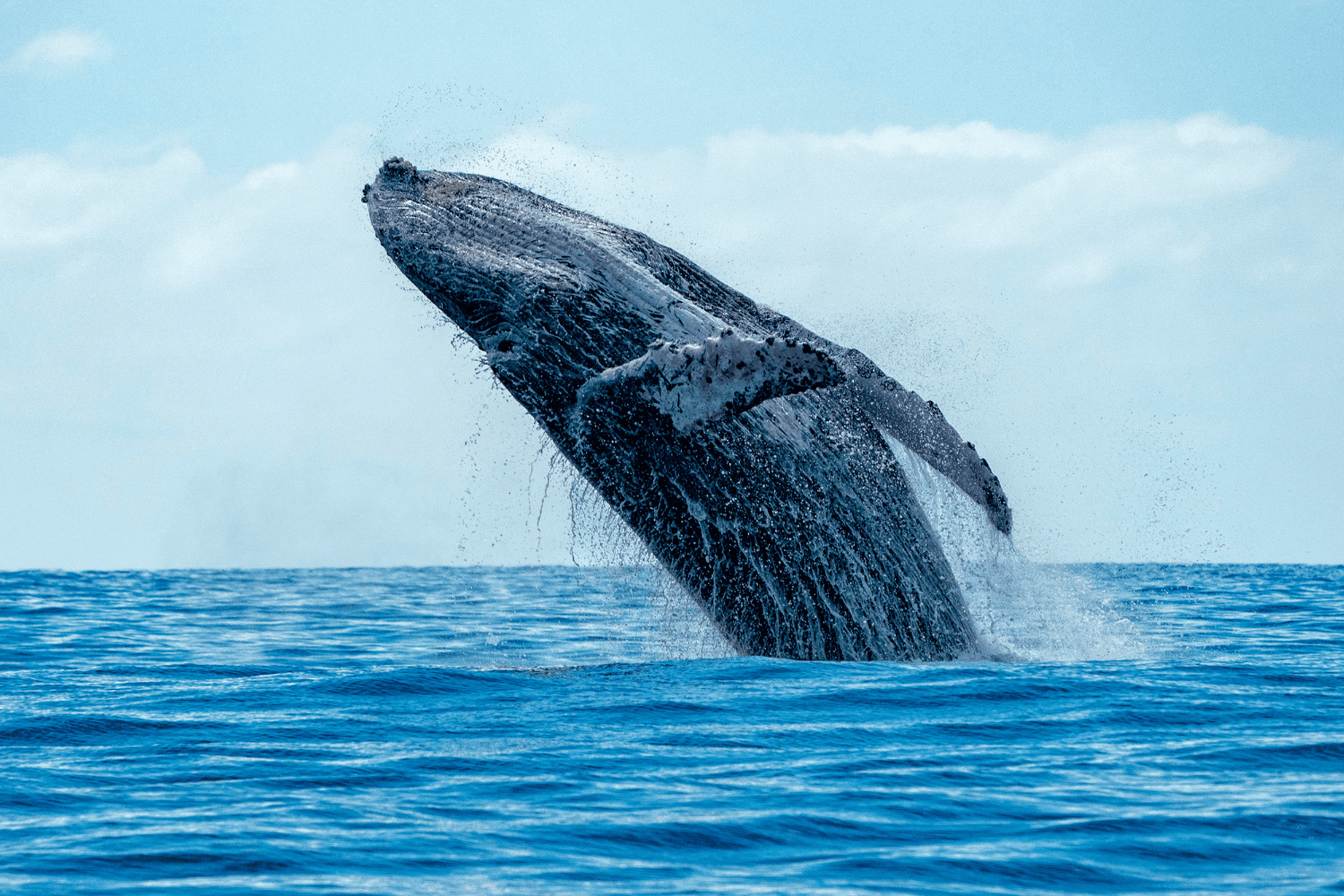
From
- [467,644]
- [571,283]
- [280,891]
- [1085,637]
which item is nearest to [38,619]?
[467,644]

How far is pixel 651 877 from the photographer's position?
4934 millimetres

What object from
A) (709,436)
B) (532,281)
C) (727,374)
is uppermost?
(532,281)

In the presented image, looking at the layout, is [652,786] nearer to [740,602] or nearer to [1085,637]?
[740,602]

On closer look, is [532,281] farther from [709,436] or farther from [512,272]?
[709,436]

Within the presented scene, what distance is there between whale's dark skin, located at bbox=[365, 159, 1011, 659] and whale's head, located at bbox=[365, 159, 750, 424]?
13mm

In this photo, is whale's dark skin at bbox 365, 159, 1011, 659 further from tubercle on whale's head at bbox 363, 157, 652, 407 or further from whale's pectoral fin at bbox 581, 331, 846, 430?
whale's pectoral fin at bbox 581, 331, 846, 430

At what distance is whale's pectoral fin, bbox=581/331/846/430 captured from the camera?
8.51 m

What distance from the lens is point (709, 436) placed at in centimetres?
970

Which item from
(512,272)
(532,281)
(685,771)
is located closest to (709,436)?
(532,281)

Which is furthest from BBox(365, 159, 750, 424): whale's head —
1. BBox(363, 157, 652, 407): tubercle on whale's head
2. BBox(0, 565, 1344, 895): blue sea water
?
BBox(0, 565, 1344, 895): blue sea water

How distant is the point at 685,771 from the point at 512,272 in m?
4.49

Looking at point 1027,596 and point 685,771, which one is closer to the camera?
point 685,771

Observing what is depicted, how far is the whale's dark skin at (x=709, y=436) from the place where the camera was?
382 inches

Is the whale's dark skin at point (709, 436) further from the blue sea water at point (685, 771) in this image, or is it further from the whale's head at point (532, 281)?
the blue sea water at point (685, 771)
